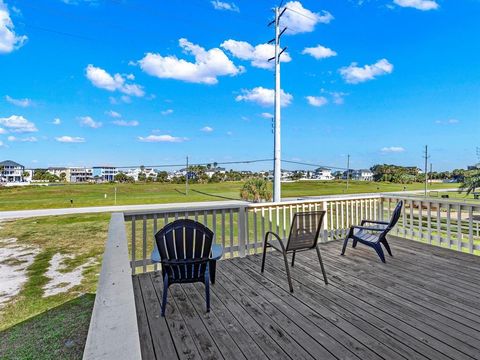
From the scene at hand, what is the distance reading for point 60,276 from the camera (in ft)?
21.3

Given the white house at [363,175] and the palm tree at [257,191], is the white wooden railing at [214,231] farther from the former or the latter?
the white house at [363,175]

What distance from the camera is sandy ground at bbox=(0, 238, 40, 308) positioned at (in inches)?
221

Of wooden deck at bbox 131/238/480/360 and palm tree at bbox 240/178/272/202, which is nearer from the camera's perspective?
wooden deck at bbox 131/238/480/360

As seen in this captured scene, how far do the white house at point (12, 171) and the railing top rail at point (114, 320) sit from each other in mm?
60532

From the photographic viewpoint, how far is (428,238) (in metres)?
4.79

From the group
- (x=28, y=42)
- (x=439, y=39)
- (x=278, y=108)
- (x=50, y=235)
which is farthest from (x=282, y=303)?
(x=28, y=42)

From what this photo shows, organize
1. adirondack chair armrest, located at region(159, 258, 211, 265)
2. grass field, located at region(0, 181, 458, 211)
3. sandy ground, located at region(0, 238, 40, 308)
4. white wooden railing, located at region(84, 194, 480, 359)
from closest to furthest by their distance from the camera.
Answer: white wooden railing, located at region(84, 194, 480, 359) → adirondack chair armrest, located at region(159, 258, 211, 265) → sandy ground, located at region(0, 238, 40, 308) → grass field, located at region(0, 181, 458, 211)

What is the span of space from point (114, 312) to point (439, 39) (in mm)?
14722

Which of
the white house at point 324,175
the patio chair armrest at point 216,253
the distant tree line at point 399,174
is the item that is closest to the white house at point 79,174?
the white house at point 324,175

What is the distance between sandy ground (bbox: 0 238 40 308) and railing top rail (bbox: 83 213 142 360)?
5.73 metres

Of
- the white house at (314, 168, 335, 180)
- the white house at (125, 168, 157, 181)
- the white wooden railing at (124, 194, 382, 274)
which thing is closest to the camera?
the white wooden railing at (124, 194, 382, 274)

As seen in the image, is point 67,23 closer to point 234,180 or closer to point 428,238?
point 428,238

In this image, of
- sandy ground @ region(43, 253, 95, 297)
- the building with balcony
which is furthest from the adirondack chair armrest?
the building with balcony

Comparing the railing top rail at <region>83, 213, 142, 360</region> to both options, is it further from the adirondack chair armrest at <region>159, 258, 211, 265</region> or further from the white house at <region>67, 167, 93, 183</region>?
the white house at <region>67, 167, 93, 183</region>
